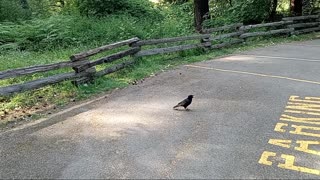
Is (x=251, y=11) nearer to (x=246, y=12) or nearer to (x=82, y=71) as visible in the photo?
(x=246, y=12)

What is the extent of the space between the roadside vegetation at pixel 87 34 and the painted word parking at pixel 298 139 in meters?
4.59

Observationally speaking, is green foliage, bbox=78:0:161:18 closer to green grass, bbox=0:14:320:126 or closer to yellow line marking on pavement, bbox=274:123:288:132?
green grass, bbox=0:14:320:126

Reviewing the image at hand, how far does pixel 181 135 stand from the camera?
633 cm

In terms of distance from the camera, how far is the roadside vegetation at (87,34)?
29.6 ft

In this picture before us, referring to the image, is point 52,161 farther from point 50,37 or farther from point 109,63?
point 50,37

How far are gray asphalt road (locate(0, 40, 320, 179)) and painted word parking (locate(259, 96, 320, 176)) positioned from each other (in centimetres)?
1

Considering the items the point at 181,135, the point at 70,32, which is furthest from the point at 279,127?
the point at 70,32

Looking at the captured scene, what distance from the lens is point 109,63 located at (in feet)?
38.6

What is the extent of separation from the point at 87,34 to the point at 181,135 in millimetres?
10629

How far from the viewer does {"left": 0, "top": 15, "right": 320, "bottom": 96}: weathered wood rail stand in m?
8.39

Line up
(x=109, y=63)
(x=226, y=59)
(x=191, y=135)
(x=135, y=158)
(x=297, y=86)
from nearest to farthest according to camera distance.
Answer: (x=135, y=158) → (x=191, y=135) → (x=297, y=86) → (x=109, y=63) → (x=226, y=59)

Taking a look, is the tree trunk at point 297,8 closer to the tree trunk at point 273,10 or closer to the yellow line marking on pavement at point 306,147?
the tree trunk at point 273,10

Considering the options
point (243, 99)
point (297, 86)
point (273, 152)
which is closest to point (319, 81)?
point (297, 86)

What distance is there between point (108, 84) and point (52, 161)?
15.0 ft
